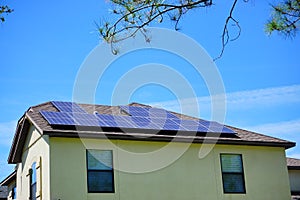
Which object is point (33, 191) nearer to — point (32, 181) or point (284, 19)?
point (32, 181)

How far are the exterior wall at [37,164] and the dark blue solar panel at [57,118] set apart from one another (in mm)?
534

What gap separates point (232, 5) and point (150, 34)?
1.64 meters

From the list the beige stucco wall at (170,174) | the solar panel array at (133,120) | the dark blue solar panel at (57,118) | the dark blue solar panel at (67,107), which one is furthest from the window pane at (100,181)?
the dark blue solar panel at (67,107)

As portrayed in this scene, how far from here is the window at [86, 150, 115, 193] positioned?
15.5 metres

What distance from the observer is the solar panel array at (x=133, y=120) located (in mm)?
16181

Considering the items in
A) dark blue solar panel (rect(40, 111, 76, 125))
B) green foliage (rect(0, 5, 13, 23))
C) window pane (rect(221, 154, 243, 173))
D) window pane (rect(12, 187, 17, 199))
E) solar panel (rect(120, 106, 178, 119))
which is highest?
solar panel (rect(120, 106, 178, 119))

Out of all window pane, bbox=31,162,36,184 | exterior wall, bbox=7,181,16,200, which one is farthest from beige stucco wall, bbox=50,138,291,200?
exterior wall, bbox=7,181,16,200

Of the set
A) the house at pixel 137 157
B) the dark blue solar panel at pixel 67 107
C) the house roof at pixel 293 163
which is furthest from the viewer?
the house roof at pixel 293 163

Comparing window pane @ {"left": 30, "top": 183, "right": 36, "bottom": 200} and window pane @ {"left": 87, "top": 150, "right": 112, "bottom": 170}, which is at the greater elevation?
window pane @ {"left": 87, "top": 150, "right": 112, "bottom": 170}

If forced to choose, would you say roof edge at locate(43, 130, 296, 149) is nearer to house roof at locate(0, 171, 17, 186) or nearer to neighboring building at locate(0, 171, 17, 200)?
house roof at locate(0, 171, 17, 186)

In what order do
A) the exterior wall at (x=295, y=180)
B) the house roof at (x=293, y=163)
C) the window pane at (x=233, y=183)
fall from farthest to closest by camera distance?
1. the house roof at (x=293, y=163)
2. the exterior wall at (x=295, y=180)
3. the window pane at (x=233, y=183)

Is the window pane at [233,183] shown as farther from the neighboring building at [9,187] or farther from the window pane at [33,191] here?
the neighboring building at [9,187]

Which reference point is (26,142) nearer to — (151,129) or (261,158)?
(151,129)

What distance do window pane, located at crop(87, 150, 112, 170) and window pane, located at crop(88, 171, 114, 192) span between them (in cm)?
17
